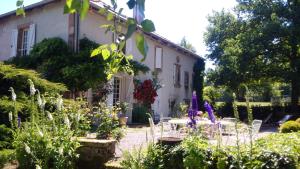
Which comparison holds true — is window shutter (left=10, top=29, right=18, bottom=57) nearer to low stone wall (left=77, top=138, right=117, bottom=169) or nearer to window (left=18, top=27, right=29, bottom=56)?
window (left=18, top=27, right=29, bottom=56)

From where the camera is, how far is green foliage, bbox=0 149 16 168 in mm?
5494

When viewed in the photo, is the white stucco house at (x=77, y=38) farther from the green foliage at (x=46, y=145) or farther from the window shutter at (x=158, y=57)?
the green foliage at (x=46, y=145)

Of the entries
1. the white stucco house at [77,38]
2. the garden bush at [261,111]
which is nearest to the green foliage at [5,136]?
the white stucco house at [77,38]

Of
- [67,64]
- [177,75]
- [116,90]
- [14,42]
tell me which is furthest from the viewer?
[177,75]

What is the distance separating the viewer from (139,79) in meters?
17.7

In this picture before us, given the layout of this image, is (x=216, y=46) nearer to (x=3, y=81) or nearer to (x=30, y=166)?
(x=3, y=81)

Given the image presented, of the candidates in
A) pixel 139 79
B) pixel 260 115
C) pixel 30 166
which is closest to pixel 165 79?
pixel 139 79

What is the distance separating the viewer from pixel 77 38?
1399cm

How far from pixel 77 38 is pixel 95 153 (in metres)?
9.06

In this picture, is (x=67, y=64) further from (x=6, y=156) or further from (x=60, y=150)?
(x=60, y=150)

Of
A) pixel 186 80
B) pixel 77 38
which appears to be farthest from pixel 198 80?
pixel 77 38

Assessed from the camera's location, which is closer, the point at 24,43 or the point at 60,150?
the point at 60,150

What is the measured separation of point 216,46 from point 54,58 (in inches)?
706

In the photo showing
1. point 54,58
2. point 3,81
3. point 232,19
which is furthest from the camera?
point 232,19
